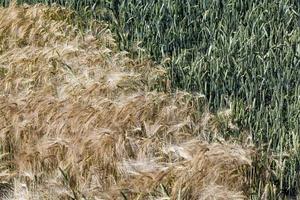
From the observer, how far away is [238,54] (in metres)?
3.95

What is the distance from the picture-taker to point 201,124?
11.0 feet

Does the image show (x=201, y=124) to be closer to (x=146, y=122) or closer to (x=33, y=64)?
(x=146, y=122)

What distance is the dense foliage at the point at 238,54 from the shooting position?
124 inches

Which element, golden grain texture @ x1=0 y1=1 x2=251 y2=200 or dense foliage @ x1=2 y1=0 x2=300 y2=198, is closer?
golden grain texture @ x1=0 y1=1 x2=251 y2=200

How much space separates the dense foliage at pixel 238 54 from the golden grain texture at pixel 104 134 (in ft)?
0.38

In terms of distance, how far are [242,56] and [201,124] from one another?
0.66m

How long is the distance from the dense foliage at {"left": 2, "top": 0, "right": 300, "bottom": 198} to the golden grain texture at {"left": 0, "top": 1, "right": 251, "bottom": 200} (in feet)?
0.38

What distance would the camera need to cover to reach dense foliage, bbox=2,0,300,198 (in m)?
3.14

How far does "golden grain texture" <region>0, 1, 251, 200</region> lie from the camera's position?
2.81 meters

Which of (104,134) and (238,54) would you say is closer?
(104,134)

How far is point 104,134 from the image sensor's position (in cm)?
302

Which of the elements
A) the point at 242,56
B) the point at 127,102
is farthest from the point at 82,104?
the point at 242,56

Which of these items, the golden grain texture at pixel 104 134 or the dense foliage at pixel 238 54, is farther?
the dense foliage at pixel 238 54

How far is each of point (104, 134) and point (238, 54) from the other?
1227 millimetres
